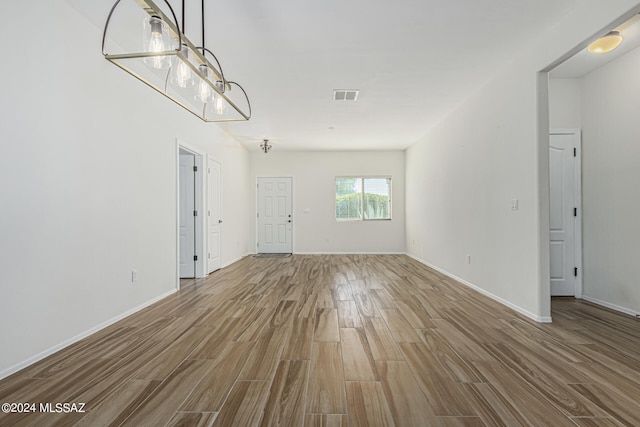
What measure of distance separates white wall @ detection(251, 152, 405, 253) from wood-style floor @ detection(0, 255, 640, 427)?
4.53 m

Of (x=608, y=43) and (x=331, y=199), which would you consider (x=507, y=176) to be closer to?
(x=608, y=43)

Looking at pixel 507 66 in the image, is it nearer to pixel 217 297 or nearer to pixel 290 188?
pixel 217 297

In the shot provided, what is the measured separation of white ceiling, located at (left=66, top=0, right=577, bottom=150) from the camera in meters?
2.49

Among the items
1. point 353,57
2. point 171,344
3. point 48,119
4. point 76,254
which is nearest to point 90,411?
point 171,344

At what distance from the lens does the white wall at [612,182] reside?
320 centimetres

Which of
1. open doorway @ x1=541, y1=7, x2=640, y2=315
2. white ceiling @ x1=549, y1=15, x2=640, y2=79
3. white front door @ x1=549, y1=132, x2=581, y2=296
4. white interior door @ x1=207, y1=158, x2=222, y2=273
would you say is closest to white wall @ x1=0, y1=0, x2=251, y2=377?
white interior door @ x1=207, y1=158, x2=222, y2=273

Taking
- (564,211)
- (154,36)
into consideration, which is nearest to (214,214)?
(154,36)

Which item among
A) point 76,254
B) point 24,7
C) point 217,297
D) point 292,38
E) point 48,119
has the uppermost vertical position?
point 292,38

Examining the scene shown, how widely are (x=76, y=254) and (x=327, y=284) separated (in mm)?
3002

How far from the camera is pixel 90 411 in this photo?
158 centimetres

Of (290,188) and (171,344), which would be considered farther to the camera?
(290,188)

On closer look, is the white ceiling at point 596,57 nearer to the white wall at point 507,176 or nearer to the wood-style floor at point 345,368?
the white wall at point 507,176

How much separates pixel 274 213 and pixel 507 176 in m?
5.76

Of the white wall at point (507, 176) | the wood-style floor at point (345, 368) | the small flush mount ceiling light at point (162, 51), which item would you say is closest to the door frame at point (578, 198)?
the wood-style floor at point (345, 368)
